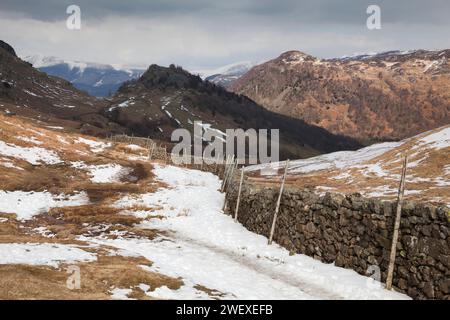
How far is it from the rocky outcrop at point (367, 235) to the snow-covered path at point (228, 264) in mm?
700

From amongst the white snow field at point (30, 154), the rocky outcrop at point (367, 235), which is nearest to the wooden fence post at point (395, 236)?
the rocky outcrop at point (367, 235)

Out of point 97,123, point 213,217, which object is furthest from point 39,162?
point 97,123

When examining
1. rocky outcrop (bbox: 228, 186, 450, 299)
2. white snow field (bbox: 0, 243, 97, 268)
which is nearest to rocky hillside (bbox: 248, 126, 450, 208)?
rocky outcrop (bbox: 228, 186, 450, 299)

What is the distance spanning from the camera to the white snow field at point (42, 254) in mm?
A: 16641

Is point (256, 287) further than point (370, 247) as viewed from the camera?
No

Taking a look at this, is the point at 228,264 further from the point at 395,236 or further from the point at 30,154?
the point at 30,154

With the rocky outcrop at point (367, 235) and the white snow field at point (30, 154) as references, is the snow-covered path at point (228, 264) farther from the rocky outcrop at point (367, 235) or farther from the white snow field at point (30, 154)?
the white snow field at point (30, 154)

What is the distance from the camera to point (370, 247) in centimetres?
1853

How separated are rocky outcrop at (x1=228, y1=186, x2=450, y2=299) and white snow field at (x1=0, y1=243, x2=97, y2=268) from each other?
1121 centimetres

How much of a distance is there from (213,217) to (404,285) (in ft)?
58.2

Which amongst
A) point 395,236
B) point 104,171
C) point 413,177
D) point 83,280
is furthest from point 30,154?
point 395,236

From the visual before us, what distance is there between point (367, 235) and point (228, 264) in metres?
6.81
